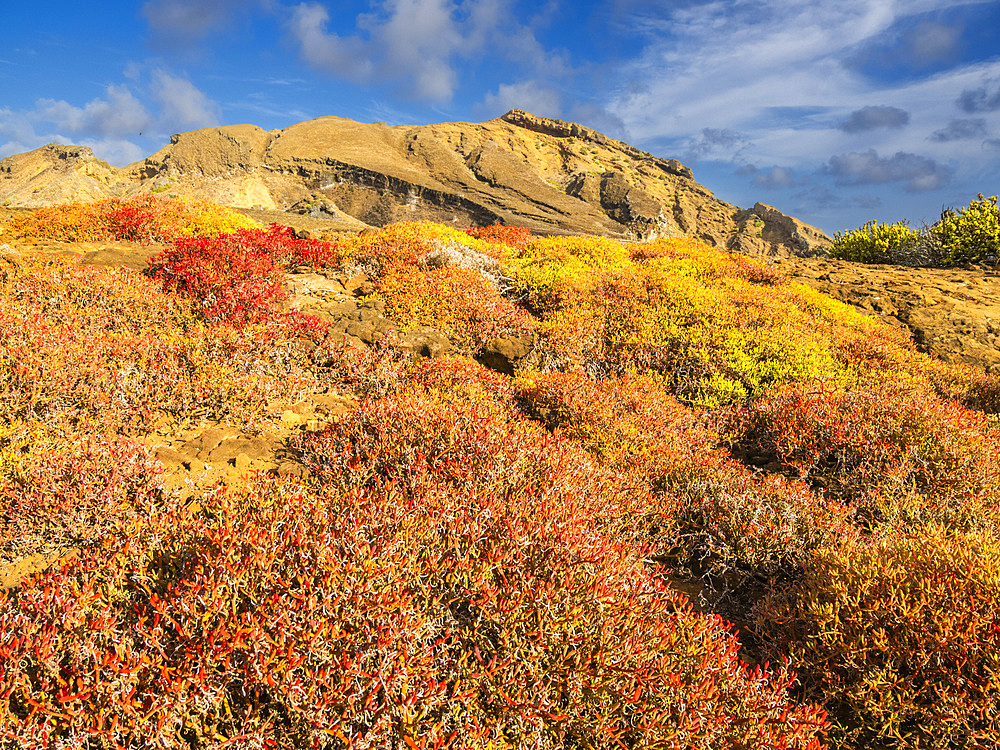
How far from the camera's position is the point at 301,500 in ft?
10.5

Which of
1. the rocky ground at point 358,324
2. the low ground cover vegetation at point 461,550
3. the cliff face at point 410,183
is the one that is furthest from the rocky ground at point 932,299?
the cliff face at point 410,183

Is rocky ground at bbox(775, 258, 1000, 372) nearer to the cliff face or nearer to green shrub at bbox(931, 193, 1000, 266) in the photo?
green shrub at bbox(931, 193, 1000, 266)

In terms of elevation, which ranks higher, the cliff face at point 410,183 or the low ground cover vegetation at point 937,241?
the cliff face at point 410,183

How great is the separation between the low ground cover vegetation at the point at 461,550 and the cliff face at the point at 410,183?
3134 centimetres

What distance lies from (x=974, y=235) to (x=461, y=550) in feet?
70.9

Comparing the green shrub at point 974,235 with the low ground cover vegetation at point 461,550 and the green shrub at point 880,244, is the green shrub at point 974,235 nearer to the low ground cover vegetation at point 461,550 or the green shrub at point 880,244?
the green shrub at point 880,244

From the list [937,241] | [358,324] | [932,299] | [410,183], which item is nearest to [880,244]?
[937,241]

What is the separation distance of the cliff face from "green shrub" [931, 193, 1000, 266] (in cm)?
1760

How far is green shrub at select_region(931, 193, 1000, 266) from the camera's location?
51.3ft

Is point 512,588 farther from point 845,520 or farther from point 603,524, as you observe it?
point 845,520

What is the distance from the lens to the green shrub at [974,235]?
15.6 meters

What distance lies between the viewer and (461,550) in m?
3.10

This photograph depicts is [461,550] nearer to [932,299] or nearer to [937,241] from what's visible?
[932,299]

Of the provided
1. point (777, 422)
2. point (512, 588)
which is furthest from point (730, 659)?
point (777, 422)
